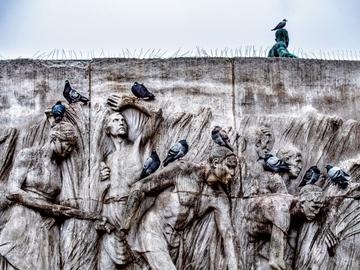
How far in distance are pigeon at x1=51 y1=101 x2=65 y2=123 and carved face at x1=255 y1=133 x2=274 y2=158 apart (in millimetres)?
2287

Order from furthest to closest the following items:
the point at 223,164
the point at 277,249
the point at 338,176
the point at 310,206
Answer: the point at 338,176 → the point at 310,206 → the point at 223,164 → the point at 277,249

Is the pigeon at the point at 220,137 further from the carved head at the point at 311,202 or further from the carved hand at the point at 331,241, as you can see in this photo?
the carved hand at the point at 331,241

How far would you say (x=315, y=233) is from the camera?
1463 cm

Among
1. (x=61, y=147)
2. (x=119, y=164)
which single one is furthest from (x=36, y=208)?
(x=119, y=164)

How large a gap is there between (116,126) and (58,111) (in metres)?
0.69

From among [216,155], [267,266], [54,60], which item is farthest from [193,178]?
[54,60]

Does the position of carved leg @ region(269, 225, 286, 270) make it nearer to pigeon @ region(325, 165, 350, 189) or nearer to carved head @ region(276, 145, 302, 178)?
carved head @ region(276, 145, 302, 178)

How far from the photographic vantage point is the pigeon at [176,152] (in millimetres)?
14586

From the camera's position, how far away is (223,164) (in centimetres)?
1451

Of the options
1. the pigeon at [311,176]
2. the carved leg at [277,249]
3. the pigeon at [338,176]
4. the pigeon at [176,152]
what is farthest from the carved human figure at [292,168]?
the pigeon at [176,152]

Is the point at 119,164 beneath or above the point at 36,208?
above

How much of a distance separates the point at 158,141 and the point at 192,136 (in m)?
0.40

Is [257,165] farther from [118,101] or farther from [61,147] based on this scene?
[61,147]

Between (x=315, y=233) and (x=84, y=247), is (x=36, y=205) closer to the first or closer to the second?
(x=84, y=247)
